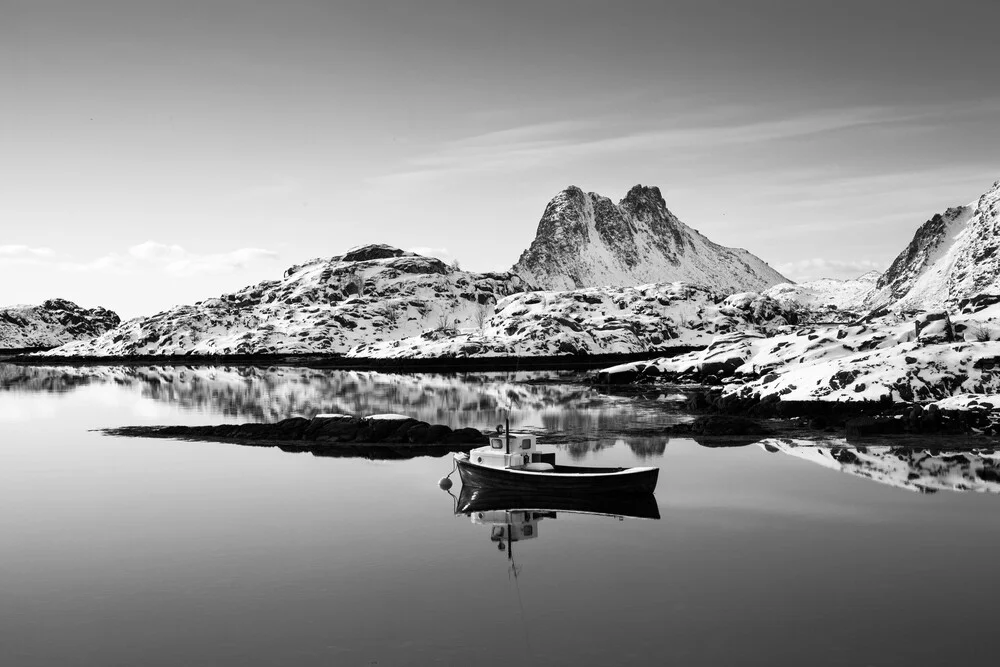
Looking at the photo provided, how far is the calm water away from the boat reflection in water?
68 cm

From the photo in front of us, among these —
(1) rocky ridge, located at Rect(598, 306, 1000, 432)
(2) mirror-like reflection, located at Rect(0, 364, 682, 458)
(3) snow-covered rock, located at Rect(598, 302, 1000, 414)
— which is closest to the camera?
(1) rocky ridge, located at Rect(598, 306, 1000, 432)

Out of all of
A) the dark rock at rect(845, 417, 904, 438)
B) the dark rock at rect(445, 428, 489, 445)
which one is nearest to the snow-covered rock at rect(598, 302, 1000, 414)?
the dark rock at rect(845, 417, 904, 438)

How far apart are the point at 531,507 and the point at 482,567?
9274 millimetres

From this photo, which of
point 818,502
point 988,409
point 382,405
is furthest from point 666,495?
point 382,405

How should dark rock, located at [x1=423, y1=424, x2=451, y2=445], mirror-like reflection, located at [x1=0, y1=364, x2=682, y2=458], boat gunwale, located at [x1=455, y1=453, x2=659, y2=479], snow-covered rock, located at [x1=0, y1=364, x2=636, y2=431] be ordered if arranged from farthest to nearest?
1. snow-covered rock, located at [x1=0, y1=364, x2=636, y2=431]
2. mirror-like reflection, located at [x1=0, y1=364, x2=682, y2=458]
3. dark rock, located at [x1=423, y1=424, x2=451, y2=445]
4. boat gunwale, located at [x1=455, y1=453, x2=659, y2=479]

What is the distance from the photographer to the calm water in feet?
71.1

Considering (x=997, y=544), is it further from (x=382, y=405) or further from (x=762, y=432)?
(x=382, y=405)

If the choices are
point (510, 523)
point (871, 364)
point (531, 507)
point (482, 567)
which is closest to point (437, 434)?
point (531, 507)

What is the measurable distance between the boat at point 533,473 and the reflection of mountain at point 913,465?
1273cm

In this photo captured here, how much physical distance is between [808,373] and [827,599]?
5387 cm

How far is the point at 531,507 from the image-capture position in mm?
37812

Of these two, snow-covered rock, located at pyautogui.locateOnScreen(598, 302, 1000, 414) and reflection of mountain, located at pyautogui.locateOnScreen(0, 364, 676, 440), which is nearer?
snow-covered rock, located at pyautogui.locateOnScreen(598, 302, 1000, 414)

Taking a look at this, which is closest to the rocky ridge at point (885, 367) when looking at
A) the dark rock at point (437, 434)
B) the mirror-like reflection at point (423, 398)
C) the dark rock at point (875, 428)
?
the dark rock at point (875, 428)

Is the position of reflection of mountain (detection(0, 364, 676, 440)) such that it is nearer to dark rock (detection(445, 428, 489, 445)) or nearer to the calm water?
dark rock (detection(445, 428, 489, 445))
